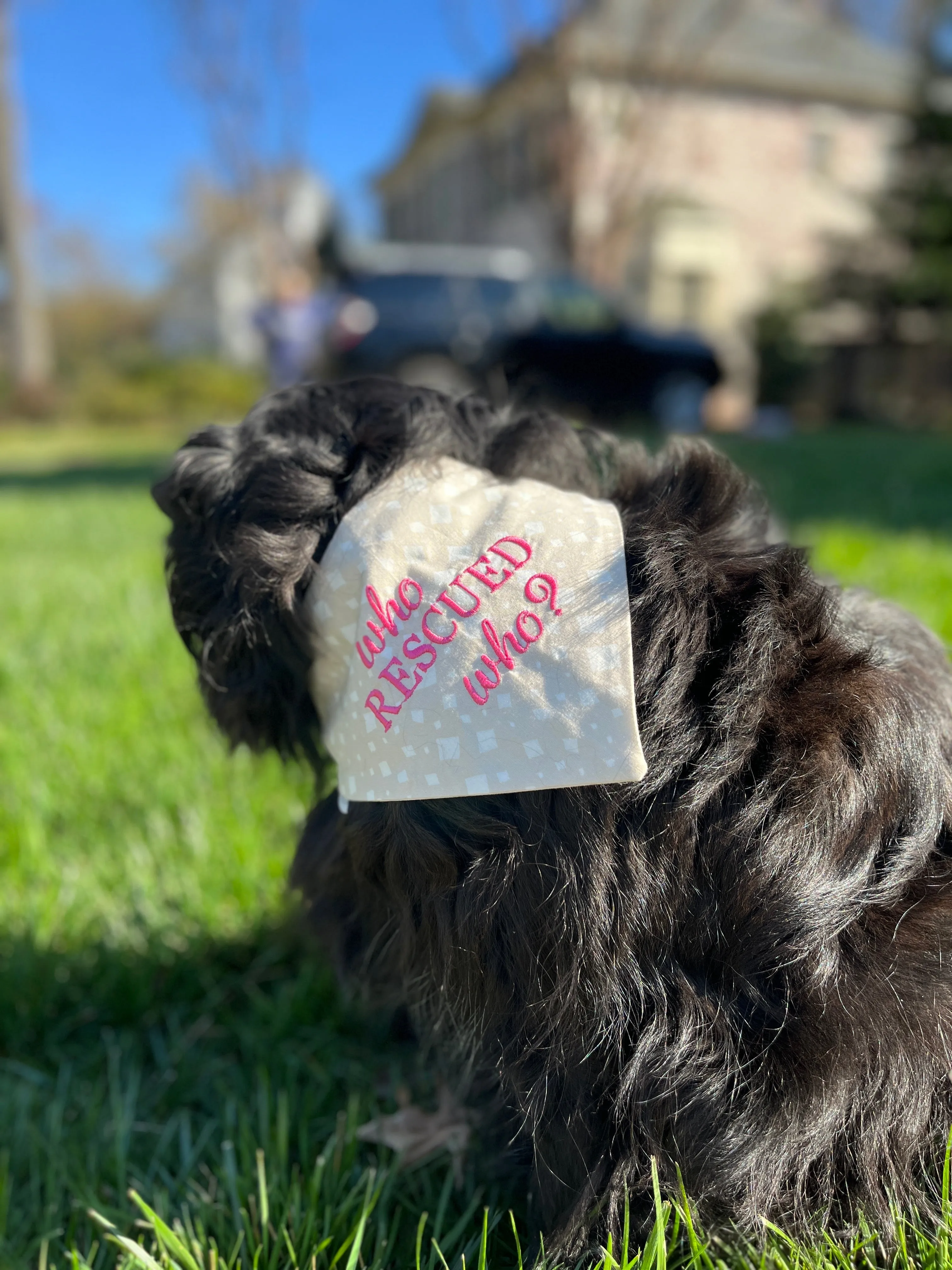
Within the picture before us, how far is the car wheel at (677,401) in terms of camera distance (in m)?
11.9

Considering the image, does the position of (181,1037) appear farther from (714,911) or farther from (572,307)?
(572,307)

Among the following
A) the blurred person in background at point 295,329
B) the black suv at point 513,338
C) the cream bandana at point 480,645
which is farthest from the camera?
the black suv at point 513,338

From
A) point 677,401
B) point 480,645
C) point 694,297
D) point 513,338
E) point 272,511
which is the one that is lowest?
point 677,401

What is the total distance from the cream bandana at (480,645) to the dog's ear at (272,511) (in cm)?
8

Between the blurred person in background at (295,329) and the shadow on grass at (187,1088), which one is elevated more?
the blurred person in background at (295,329)

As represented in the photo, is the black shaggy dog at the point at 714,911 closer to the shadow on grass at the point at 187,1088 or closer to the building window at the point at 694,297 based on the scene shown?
the shadow on grass at the point at 187,1088

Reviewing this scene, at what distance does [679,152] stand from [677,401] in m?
11.0

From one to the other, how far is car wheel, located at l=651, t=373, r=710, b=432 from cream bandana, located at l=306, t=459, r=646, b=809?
1109 centimetres

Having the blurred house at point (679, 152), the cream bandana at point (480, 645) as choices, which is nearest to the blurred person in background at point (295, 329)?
the blurred house at point (679, 152)

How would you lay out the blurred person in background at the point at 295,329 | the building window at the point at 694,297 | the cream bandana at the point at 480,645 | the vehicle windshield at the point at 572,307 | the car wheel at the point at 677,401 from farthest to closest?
the building window at the point at 694,297, the car wheel at the point at 677,401, the vehicle windshield at the point at 572,307, the blurred person in background at the point at 295,329, the cream bandana at the point at 480,645

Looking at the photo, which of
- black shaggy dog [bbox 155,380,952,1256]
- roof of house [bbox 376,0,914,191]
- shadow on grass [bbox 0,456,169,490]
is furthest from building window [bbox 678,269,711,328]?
black shaggy dog [bbox 155,380,952,1256]

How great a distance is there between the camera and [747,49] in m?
24.1

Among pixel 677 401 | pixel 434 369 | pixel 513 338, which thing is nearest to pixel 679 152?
pixel 677 401

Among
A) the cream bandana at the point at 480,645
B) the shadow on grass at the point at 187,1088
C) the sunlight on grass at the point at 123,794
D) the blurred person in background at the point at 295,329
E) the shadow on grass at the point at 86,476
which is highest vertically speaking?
the blurred person in background at the point at 295,329
